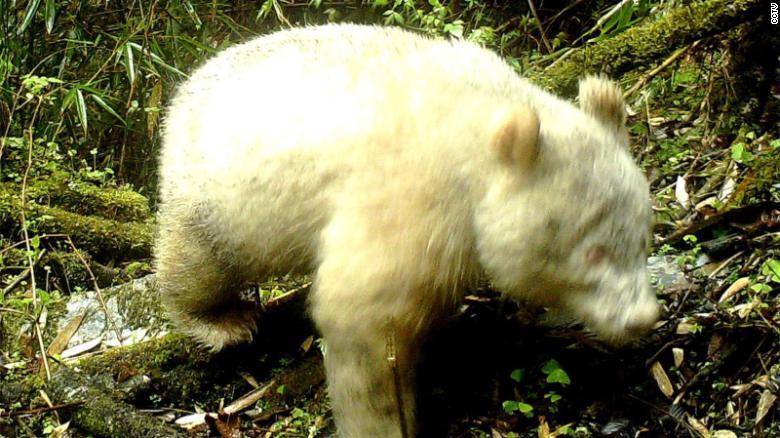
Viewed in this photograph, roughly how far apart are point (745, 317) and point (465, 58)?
1629 mm

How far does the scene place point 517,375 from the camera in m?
3.82

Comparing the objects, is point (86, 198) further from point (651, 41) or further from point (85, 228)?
point (651, 41)

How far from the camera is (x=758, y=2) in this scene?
4.46 meters

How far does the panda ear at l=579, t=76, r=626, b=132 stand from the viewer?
11.5 feet

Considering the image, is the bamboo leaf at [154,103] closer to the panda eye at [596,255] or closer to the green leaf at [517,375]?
the green leaf at [517,375]

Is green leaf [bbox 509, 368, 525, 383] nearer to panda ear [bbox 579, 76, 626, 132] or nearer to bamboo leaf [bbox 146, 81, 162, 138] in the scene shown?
panda ear [bbox 579, 76, 626, 132]

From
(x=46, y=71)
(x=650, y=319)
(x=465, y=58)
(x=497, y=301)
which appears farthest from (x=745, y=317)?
(x=46, y=71)

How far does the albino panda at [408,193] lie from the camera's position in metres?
3.19

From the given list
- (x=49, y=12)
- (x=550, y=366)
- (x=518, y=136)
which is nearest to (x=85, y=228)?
(x=49, y=12)

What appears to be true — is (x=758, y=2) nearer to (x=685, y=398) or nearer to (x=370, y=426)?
(x=685, y=398)

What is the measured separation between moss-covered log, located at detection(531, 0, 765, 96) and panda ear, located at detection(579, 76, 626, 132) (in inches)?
46.7

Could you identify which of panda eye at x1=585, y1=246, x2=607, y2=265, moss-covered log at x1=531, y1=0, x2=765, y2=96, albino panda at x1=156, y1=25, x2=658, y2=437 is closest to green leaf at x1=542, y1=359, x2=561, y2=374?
albino panda at x1=156, y1=25, x2=658, y2=437

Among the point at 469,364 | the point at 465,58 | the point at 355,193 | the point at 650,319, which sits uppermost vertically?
the point at 465,58

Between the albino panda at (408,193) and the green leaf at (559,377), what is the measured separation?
0.39m
